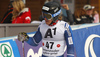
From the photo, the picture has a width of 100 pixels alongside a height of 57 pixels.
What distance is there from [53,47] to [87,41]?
2.24 m

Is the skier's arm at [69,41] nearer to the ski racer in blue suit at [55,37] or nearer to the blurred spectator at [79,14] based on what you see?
the ski racer in blue suit at [55,37]

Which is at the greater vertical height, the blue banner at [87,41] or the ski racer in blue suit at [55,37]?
the ski racer in blue suit at [55,37]

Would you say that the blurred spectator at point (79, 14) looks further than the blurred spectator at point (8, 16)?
Yes

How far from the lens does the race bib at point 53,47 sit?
5070mm

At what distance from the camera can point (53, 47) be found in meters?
5.08

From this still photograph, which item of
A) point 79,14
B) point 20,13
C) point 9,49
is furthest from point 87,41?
point 9,49

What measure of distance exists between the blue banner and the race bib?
5.45 ft

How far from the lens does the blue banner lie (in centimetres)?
686

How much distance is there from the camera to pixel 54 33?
503 cm

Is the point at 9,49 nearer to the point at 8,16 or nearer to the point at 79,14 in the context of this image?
the point at 8,16

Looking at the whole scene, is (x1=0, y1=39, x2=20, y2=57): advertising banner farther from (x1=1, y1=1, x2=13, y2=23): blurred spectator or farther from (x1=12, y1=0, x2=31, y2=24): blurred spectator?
(x1=1, y1=1, x2=13, y2=23): blurred spectator

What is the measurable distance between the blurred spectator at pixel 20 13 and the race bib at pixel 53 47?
8.24 feet

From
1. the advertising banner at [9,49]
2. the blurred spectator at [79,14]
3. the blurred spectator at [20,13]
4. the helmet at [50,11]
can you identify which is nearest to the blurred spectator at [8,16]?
the blurred spectator at [20,13]

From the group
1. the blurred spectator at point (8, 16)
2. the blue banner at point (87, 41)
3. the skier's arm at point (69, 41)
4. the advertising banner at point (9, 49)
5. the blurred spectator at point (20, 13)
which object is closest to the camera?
the advertising banner at point (9, 49)
